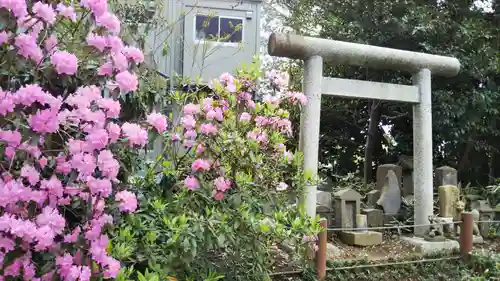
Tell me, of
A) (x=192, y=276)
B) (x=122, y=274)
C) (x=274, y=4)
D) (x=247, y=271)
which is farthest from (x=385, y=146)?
(x=122, y=274)

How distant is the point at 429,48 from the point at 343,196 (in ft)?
12.7

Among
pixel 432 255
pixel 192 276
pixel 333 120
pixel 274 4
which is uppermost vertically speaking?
pixel 274 4

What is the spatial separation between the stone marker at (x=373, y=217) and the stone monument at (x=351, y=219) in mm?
369

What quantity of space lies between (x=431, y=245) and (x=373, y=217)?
75 centimetres

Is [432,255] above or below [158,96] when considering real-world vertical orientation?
below

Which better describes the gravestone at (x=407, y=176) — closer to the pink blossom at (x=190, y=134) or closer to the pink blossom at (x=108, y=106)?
the pink blossom at (x=190, y=134)

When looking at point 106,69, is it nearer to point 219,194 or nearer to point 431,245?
point 219,194

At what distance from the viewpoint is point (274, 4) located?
10.3 metres

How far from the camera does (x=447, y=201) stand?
18.2 feet

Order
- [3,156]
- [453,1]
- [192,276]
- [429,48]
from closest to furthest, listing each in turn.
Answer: [3,156] → [192,276] → [429,48] → [453,1]

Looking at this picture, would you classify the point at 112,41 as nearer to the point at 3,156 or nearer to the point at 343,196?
the point at 3,156

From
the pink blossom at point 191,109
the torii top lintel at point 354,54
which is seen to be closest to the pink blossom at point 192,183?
the pink blossom at point 191,109

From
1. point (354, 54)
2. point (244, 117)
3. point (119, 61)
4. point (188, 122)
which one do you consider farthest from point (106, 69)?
point (354, 54)

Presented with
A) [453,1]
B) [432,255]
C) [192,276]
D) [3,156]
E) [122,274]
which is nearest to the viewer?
[3,156]
